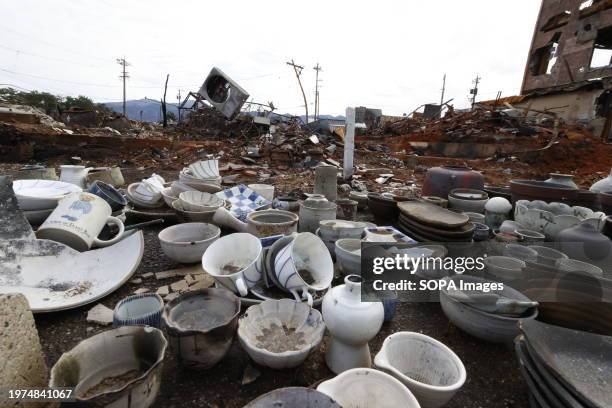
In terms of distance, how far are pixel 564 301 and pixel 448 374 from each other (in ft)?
3.20

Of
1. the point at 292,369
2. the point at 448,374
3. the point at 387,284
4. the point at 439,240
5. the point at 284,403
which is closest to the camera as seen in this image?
the point at 284,403

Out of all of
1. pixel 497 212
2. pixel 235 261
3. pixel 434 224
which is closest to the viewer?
pixel 235 261

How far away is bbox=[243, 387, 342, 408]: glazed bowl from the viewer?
111 cm

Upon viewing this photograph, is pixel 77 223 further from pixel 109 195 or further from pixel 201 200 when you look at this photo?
pixel 201 200

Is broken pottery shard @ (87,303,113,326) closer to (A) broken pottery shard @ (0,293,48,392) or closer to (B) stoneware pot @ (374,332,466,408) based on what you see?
(A) broken pottery shard @ (0,293,48,392)

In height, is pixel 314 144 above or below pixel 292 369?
above

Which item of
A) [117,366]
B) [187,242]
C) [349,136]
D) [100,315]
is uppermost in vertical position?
[349,136]

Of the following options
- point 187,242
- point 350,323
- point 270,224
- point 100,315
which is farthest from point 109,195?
point 350,323

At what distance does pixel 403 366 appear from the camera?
156 centimetres

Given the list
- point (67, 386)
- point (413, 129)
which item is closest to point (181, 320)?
point (67, 386)

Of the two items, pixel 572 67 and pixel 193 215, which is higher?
pixel 572 67

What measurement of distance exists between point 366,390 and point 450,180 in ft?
12.5

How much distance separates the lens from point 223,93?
46.8ft

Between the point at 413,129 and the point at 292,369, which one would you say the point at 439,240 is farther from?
the point at 413,129
